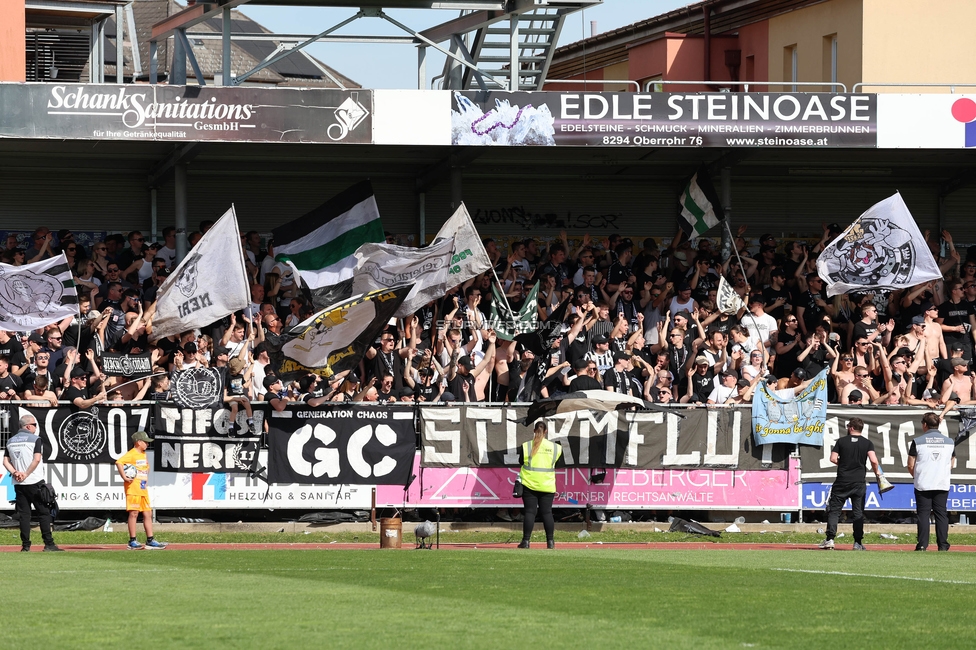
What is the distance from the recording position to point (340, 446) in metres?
19.6

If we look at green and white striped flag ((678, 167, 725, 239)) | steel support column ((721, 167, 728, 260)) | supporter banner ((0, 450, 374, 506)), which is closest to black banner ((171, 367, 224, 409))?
supporter banner ((0, 450, 374, 506))

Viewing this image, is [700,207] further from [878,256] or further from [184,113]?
[184,113]

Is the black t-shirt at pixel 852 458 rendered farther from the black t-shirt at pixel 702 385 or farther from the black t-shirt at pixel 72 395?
the black t-shirt at pixel 72 395

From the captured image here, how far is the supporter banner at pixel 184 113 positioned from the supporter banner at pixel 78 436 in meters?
4.82

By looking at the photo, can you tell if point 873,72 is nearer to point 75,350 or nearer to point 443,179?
point 443,179

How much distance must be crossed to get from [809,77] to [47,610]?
1164 inches

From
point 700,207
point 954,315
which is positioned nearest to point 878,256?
point 954,315

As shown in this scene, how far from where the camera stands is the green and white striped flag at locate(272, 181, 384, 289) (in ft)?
72.1

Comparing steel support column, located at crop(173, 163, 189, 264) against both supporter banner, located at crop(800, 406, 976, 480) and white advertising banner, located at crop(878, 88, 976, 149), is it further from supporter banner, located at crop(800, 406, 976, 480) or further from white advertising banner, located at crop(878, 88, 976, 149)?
white advertising banner, located at crop(878, 88, 976, 149)

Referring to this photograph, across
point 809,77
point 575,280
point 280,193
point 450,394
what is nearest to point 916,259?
point 575,280

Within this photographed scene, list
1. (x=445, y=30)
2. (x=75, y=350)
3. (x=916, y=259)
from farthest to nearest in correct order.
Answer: (x=445, y=30)
(x=916, y=259)
(x=75, y=350)

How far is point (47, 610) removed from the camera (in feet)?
31.3

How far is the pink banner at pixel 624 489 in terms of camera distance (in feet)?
64.6

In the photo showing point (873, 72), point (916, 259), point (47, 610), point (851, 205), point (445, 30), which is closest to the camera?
point (47, 610)
